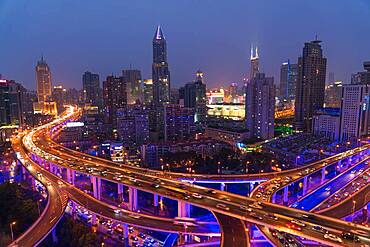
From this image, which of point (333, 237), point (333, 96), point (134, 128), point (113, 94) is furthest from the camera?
point (333, 96)

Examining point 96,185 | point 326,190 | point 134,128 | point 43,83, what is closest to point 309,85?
point 134,128

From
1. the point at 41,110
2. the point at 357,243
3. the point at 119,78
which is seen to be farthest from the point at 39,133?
the point at 41,110

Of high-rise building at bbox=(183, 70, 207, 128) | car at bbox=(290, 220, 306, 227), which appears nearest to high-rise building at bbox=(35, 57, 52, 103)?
high-rise building at bbox=(183, 70, 207, 128)

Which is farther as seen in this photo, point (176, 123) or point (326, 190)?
point (176, 123)

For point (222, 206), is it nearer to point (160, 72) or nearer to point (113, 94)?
point (113, 94)

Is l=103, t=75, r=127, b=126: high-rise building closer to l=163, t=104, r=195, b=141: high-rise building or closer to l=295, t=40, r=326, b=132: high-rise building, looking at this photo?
l=163, t=104, r=195, b=141: high-rise building

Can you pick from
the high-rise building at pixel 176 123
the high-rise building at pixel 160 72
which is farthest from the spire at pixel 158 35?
the high-rise building at pixel 176 123

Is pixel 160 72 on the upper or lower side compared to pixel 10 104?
upper
